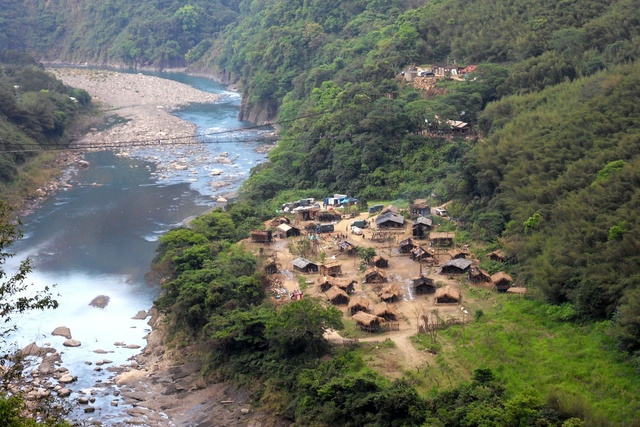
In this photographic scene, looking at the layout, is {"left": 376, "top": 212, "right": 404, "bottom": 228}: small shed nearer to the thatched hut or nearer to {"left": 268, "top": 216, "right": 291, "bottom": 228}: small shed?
{"left": 268, "top": 216, "right": 291, "bottom": 228}: small shed

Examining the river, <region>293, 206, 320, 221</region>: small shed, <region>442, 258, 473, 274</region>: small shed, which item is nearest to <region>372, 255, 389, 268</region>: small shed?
<region>442, 258, 473, 274</region>: small shed

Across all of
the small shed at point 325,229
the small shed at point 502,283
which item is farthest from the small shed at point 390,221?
the small shed at point 502,283

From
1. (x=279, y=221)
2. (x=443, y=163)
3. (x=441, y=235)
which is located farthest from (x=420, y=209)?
(x=279, y=221)

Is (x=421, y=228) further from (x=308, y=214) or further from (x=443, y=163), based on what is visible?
(x=443, y=163)

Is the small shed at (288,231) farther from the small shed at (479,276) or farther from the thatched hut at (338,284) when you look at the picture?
the small shed at (479,276)

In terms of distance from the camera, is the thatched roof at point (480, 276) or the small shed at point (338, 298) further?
the thatched roof at point (480, 276)

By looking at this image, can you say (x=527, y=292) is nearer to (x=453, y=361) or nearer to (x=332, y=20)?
(x=453, y=361)
